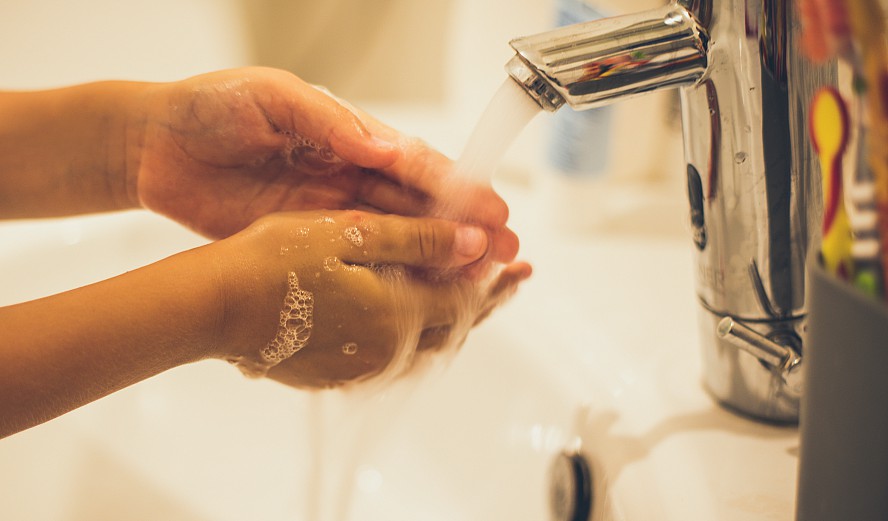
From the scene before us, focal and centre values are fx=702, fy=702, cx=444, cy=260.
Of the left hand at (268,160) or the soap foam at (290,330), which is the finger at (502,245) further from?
the soap foam at (290,330)

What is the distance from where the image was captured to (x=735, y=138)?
352 millimetres

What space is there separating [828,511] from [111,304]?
32 cm

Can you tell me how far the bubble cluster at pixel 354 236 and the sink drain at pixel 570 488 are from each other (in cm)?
18

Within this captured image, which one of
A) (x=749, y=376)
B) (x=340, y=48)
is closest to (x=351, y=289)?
(x=749, y=376)

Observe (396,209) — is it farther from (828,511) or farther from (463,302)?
(828,511)

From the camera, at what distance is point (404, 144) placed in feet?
1.52

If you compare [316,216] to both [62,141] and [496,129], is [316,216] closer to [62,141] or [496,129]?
[496,129]

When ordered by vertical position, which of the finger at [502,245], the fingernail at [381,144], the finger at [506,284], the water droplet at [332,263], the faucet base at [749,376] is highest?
the fingernail at [381,144]

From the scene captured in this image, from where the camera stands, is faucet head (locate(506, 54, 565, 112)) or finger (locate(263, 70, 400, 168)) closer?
faucet head (locate(506, 54, 565, 112))

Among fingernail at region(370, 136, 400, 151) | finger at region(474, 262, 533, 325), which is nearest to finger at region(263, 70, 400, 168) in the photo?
fingernail at region(370, 136, 400, 151)

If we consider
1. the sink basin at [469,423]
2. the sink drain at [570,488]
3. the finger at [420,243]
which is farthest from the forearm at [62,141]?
the sink drain at [570,488]

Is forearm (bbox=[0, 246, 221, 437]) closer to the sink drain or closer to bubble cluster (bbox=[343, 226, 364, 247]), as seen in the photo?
bubble cluster (bbox=[343, 226, 364, 247])

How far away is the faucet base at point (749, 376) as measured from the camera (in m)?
0.39

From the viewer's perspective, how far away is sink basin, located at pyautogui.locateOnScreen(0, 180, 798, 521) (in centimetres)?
41
